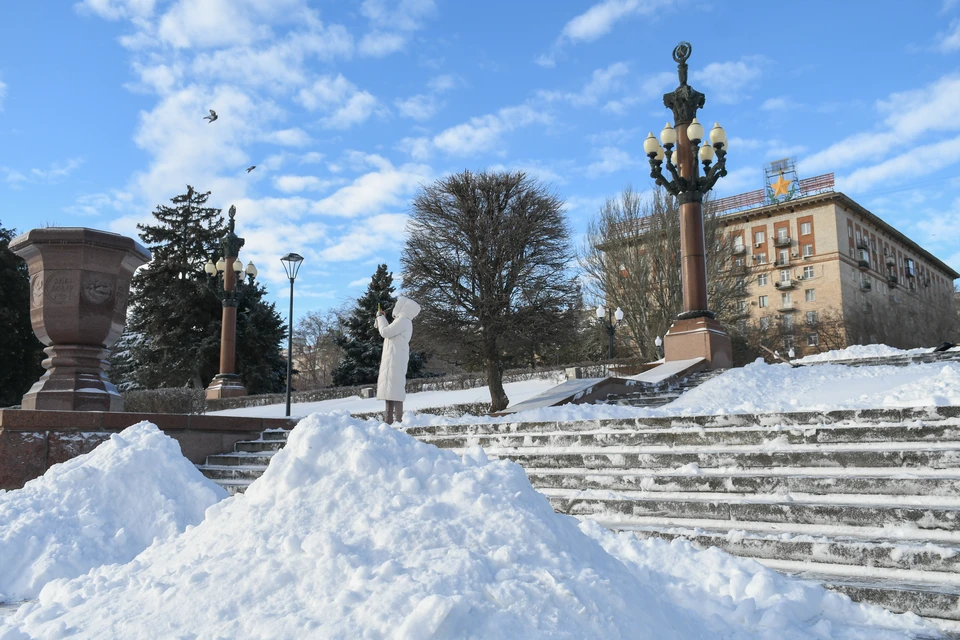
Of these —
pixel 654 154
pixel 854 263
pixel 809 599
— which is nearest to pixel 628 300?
pixel 654 154

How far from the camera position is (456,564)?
2.93m

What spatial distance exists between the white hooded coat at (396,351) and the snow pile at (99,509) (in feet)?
12.9

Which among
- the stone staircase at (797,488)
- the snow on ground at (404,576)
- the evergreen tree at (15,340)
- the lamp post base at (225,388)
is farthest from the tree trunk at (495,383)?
the evergreen tree at (15,340)

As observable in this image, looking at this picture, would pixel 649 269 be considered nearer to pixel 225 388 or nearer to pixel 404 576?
pixel 225 388

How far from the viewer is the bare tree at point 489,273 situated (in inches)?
605

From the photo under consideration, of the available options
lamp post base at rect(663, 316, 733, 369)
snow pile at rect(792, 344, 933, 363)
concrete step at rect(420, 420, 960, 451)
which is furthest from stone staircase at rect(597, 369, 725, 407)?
concrete step at rect(420, 420, 960, 451)

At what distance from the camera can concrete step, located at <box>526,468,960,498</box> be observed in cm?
491

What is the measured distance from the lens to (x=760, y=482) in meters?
5.46

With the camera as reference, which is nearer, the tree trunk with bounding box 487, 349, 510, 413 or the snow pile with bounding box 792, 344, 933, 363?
the snow pile with bounding box 792, 344, 933, 363

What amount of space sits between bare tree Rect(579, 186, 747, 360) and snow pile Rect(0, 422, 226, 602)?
27.2 m

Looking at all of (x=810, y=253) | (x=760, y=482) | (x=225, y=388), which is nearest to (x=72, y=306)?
(x=760, y=482)

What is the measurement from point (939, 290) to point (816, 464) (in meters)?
43.6

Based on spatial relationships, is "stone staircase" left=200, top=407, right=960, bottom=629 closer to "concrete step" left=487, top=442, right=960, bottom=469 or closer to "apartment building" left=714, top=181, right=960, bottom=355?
"concrete step" left=487, top=442, right=960, bottom=469

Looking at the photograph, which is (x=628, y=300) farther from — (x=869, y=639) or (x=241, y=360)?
(x=869, y=639)
